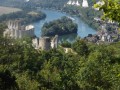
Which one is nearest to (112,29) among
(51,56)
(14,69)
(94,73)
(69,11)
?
(69,11)

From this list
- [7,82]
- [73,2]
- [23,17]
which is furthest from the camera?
[73,2]

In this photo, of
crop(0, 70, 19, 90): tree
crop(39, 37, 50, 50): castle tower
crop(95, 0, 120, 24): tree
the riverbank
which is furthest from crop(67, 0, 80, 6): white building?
crop(95, 0, 120, 24): tree

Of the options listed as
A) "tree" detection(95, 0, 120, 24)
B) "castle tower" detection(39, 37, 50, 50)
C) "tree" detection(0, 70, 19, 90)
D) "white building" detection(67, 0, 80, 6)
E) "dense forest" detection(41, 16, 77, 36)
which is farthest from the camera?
"white building" detection(67, 0, 80, 6)

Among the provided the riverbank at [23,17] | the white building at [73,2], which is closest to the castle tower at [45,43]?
the riverbank at [23,17]

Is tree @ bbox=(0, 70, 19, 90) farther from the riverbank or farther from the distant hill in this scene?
the distant hill

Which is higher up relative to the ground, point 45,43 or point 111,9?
point 111,9

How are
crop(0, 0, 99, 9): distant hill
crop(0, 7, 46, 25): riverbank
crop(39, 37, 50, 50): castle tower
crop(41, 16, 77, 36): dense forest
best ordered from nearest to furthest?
crop(39, 37, 50, 50): castle tower
crop(41, 16, 77, 36): dense forest
crop(0, 7, 46, 25): riverbank
crop(0, 0, 99, 9): distant hill

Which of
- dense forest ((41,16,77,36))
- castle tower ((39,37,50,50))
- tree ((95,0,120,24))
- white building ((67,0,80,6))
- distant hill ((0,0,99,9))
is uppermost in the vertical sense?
tree ((95,0,120,24))

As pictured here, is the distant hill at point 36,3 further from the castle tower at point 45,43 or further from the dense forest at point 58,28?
the castle tower at point 45,43

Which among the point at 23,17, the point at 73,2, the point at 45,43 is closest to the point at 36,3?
the point at 73,2

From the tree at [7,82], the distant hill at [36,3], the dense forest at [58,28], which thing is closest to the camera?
the tree at [7,82]

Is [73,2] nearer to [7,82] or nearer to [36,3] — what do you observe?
[36,3]

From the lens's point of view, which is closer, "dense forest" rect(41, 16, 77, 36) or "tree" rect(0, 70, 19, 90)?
"tree" rect(0, 70, 19, 90)
